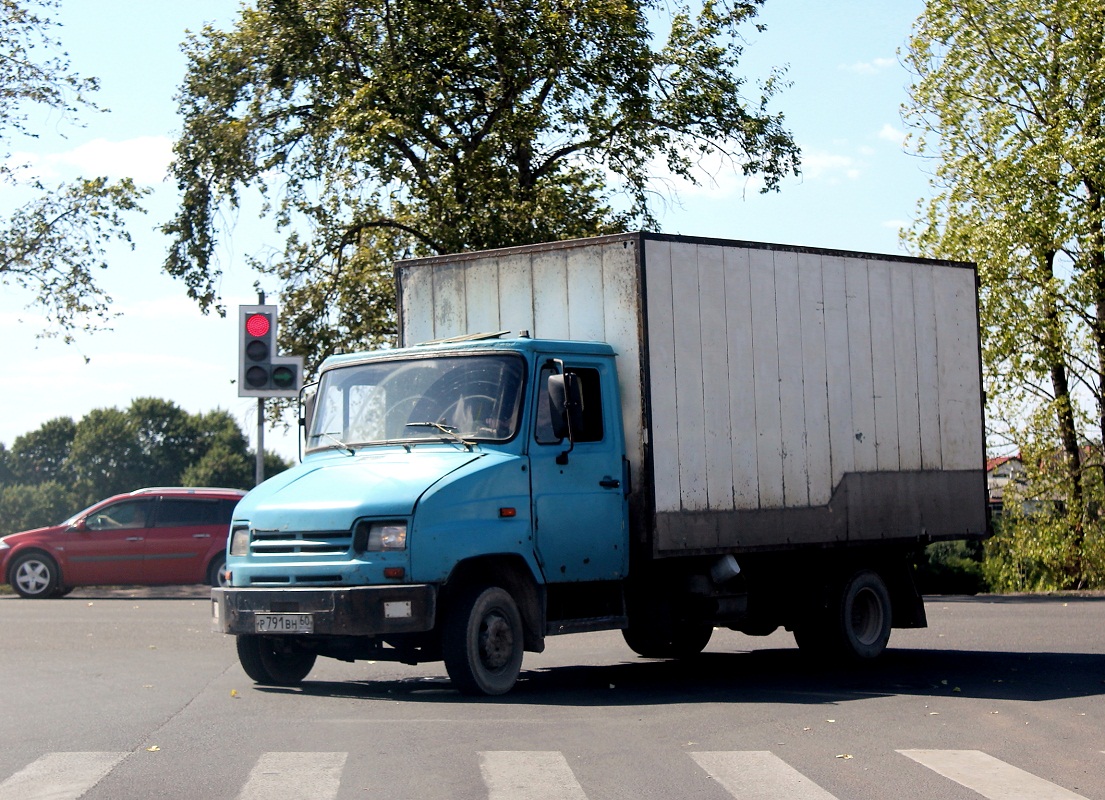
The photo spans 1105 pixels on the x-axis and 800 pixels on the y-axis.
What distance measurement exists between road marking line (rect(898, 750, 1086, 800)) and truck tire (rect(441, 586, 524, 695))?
332cm

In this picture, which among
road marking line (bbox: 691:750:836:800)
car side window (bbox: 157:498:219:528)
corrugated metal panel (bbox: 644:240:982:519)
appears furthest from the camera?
car side window (bbox: 157:498:219:528)

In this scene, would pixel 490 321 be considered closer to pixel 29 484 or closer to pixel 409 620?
pixel 409 620

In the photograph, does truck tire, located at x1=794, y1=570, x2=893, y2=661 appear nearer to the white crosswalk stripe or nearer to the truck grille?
the truck grille

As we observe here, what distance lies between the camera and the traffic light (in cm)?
1789

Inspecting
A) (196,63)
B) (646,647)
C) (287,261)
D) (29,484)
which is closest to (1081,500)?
(287,261)

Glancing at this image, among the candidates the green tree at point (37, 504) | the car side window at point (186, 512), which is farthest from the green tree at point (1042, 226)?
the green tree at point (37, 504)

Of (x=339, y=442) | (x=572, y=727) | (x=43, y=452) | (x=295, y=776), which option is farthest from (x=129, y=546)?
(x=43, y=452)

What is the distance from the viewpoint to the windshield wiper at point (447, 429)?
11398 mm

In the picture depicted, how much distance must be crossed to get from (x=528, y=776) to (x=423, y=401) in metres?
4.43

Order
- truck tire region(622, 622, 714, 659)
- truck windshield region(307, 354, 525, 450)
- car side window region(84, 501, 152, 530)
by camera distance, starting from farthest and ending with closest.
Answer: car side window region(84, 501, 152, 530) < truck tire region(622, 622, 714, 659) < truck windshield region(307, 354, 525, 450)

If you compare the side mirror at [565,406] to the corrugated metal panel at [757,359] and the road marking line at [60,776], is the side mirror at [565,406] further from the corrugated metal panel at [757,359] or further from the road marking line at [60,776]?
the road marking line at [60,776]

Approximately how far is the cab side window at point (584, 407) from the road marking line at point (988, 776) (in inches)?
152

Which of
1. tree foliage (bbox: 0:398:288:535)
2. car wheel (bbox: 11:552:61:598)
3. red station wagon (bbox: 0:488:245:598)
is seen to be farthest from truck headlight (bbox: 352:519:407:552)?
tree foliage (bbox: 0:398:288:535)

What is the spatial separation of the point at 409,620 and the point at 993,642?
8.11m
